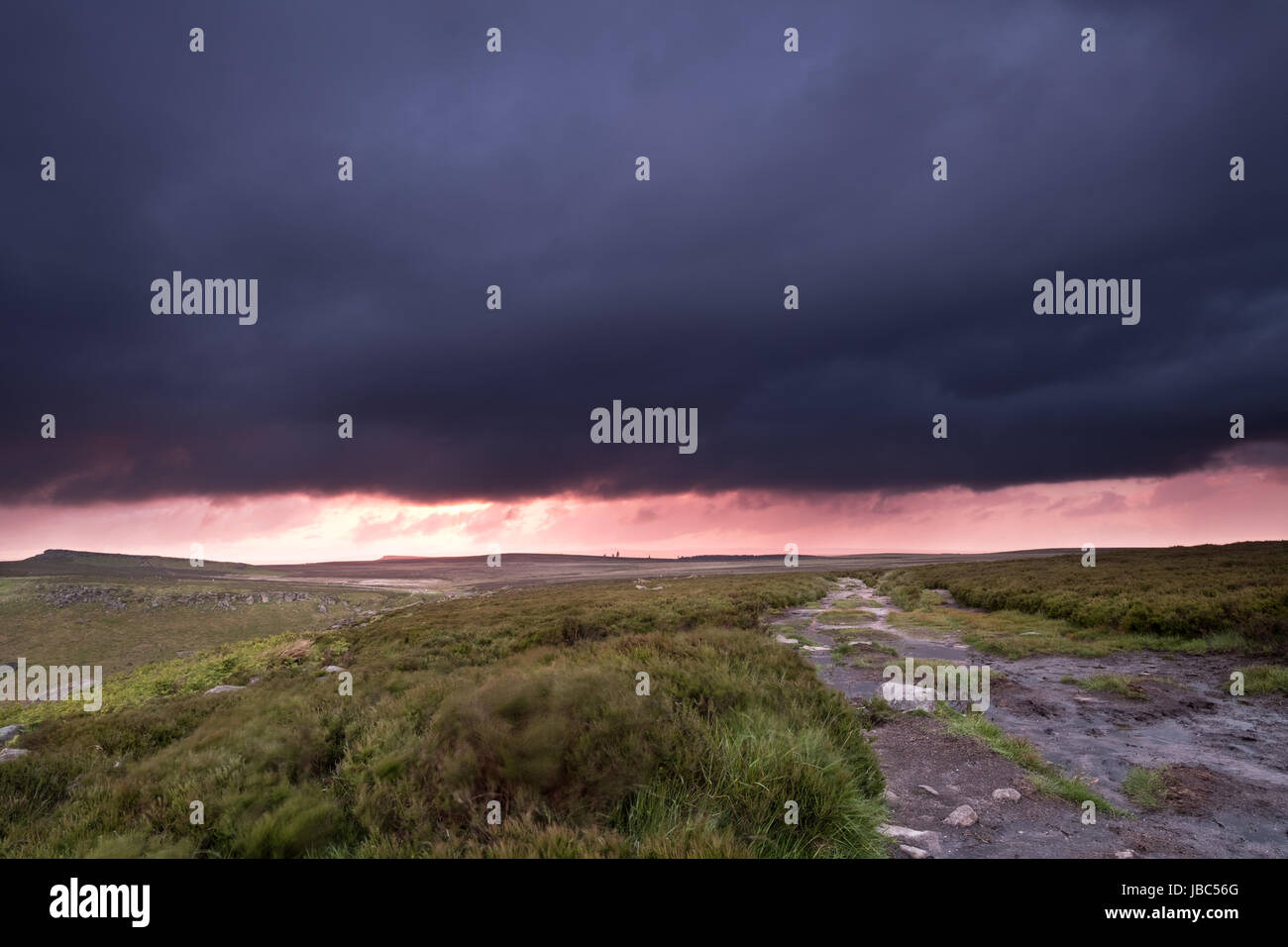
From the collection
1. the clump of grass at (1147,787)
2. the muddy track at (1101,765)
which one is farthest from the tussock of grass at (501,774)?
the clump of grass at (1147,787)

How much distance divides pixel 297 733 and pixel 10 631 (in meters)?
49.6

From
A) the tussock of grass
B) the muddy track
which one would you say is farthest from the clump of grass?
the tussock of grass

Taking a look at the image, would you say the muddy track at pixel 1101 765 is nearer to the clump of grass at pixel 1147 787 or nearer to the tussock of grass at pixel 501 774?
the clump of grass at pixel 1147 787

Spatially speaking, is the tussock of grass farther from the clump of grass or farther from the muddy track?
the clump of grass

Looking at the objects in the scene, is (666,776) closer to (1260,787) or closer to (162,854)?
(162,854)

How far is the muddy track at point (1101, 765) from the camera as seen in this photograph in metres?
5.15

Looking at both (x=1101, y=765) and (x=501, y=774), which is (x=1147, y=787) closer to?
(x=1101, y=765)

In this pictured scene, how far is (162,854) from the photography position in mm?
5762

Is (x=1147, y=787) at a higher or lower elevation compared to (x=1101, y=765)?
higher

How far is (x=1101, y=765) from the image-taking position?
7.17m

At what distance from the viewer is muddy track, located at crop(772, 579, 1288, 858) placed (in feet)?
16.9

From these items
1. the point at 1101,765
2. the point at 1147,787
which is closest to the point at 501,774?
the point at 1147,787

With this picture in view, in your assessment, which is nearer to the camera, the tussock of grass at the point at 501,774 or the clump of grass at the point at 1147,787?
the tussock of grass at the point at 501,774
